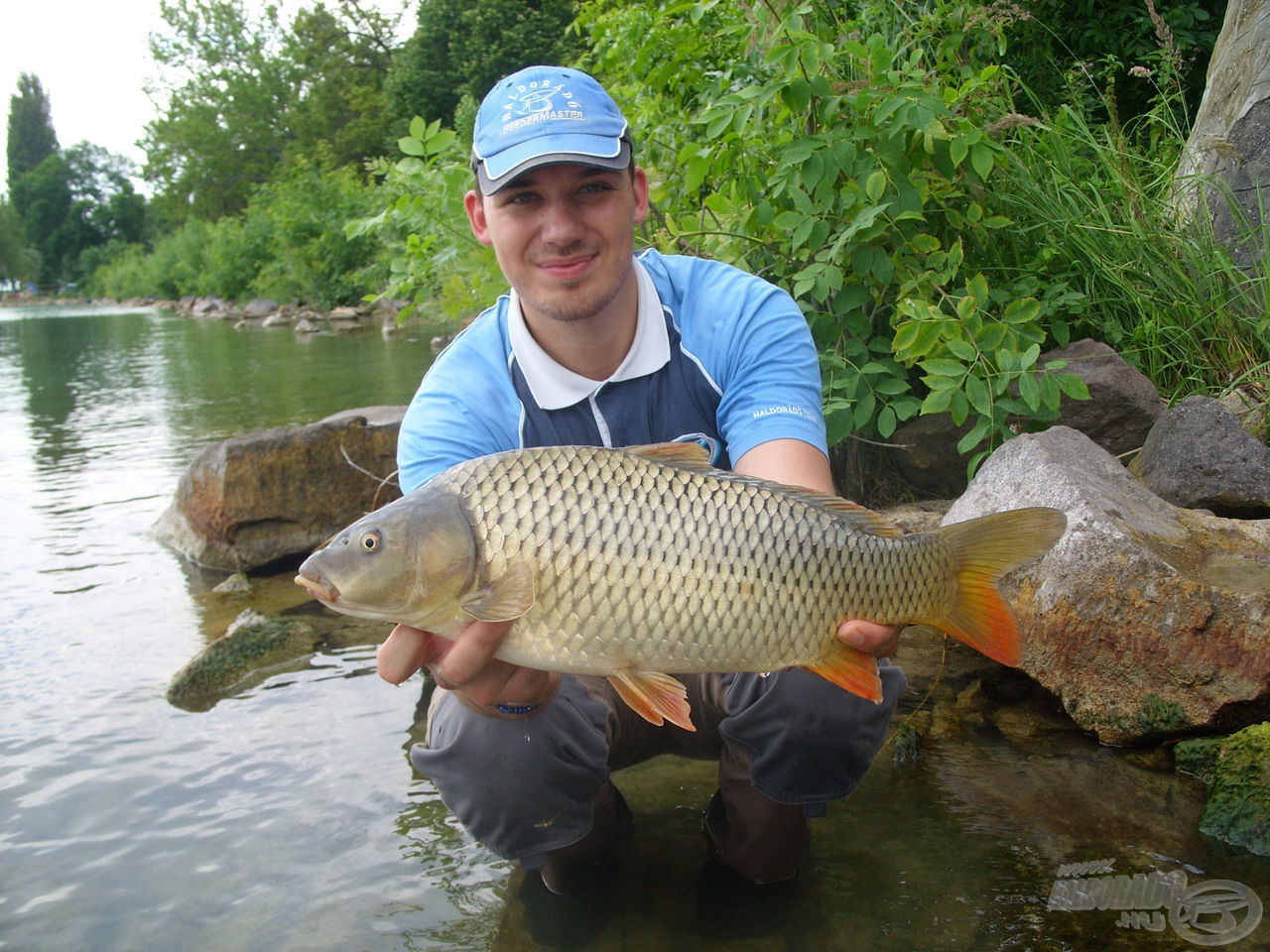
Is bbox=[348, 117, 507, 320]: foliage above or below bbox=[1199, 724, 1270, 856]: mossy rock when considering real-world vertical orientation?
above

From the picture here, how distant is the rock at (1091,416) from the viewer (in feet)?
12.0

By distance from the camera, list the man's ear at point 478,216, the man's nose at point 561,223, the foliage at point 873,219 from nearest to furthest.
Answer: the man's nose at point 561,223 → the man's ear at point 478,216 → the foliage at point 873,219

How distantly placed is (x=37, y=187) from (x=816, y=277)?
91.8 meters

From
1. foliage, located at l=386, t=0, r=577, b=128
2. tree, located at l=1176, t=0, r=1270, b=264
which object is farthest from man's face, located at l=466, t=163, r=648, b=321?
foliage, located at l=386, t=0, r=577, b=128

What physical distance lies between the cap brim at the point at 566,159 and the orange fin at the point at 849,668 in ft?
3.38

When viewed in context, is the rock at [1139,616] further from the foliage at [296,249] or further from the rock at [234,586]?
the foliage at [296,249]

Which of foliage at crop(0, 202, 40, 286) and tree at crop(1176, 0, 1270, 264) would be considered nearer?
tree at crop(1176, 0, 1270, 264)

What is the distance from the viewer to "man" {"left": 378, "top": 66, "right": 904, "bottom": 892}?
199cm

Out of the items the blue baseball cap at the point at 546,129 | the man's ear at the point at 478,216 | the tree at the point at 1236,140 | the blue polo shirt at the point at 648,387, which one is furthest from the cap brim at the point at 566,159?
the tree at the point at 1236,140

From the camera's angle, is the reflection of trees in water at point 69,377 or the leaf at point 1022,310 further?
the reflection of trees in water at point 69,377

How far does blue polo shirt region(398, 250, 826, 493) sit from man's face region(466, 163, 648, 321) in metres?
0.12

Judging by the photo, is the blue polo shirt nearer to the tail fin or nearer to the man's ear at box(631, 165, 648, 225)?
the man's ear at box(631, 165, 648, 225)

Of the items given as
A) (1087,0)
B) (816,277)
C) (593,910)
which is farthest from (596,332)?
(1087,0)

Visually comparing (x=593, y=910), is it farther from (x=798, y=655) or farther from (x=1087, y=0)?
(x=1087, y=0)
